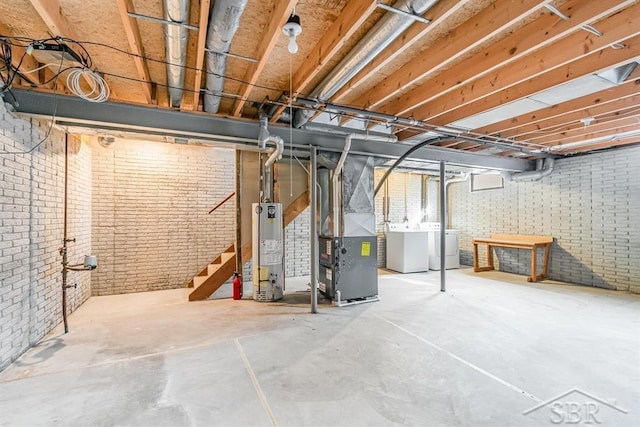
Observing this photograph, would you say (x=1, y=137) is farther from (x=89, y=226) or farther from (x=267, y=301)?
(x=267, y=301)

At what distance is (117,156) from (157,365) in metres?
4.05

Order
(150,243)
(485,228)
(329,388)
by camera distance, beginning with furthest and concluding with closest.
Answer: (485,228)
(150,243)
(329,388)

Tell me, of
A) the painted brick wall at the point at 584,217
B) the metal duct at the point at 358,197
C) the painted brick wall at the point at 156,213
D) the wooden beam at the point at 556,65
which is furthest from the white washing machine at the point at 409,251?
the painted brick wall at the point at 156,213

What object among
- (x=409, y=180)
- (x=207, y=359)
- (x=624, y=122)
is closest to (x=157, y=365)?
(x=207, y=359)

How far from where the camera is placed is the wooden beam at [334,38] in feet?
6.05

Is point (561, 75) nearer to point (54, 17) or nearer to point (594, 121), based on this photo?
point (594, 121)

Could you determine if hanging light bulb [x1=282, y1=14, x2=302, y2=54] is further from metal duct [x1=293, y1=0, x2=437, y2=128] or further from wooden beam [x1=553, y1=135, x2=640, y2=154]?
wooden beam [x1=553, y1=135, x2=640, y2=154]

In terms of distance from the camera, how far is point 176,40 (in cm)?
202

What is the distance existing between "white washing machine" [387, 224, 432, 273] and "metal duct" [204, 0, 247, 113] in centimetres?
523

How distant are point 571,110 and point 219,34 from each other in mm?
3940

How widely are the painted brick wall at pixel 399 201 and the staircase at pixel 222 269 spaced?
2856 millimetres

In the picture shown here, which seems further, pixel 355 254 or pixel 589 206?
pixel 589 206

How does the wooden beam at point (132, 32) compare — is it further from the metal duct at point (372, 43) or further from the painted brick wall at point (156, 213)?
the painted brick wall at point (156, 213)

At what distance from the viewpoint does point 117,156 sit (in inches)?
201
